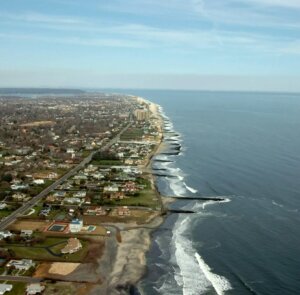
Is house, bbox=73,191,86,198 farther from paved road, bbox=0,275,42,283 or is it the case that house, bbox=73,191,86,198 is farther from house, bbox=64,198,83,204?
paved road, bbox=0,275,42,283

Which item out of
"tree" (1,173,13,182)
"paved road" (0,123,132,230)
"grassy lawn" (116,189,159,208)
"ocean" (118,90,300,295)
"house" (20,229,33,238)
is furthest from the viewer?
"tree" (1,173,13,182)

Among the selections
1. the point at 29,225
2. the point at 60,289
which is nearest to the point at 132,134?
the point at 29,225

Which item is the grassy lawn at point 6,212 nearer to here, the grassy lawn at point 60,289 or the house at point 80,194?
the house at point 80,194

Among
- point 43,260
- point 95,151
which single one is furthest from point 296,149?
point 43,260

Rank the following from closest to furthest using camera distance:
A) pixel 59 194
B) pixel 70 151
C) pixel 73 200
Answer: pixel 73 200 → pixel 59 194 → pixel 70 151

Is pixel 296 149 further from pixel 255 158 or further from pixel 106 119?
pixel 106 119

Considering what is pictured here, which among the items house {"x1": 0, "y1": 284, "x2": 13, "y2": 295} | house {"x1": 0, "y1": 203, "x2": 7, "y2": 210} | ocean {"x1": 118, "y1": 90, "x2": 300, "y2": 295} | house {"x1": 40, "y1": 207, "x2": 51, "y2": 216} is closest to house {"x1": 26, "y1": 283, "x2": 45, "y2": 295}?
house {"x1": 0, "y1": 284, "x2": 13, "y2": 295}

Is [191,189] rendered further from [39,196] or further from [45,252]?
[45,252]
